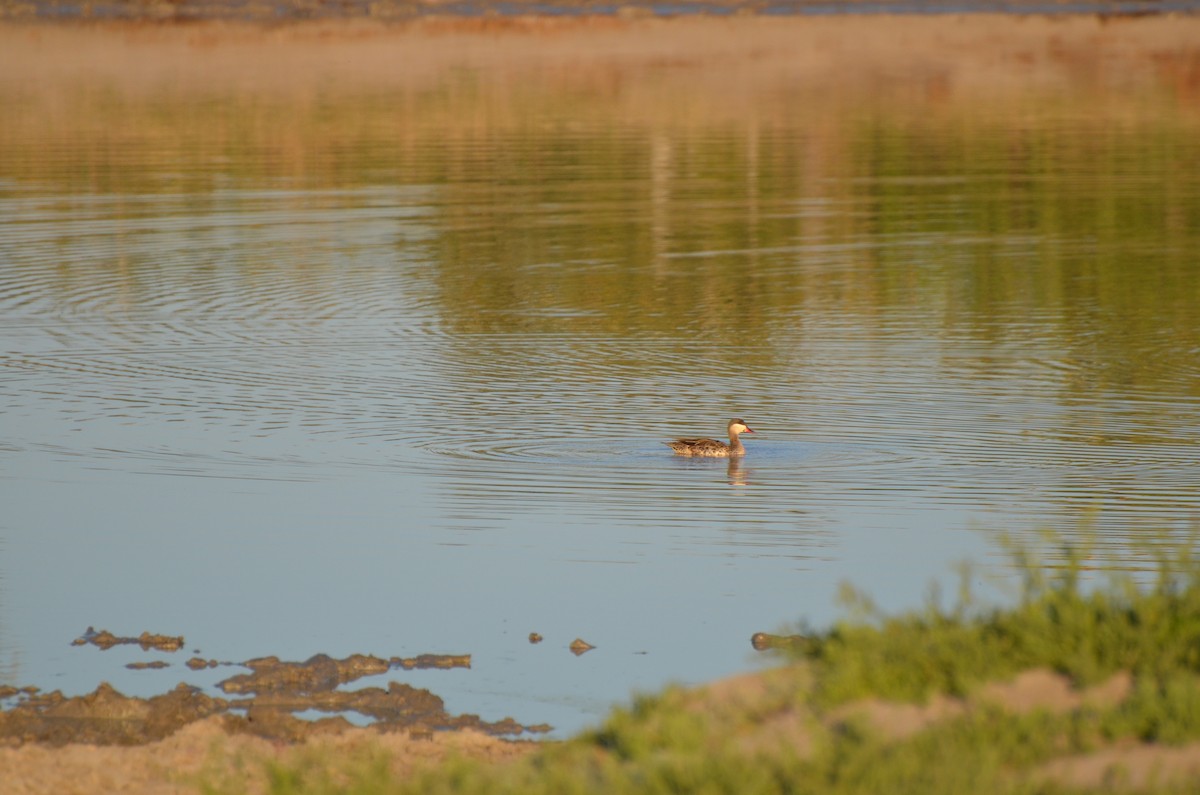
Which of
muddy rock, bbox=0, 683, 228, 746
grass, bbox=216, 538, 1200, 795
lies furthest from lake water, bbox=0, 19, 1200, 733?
grass, bbox=216, 538, 1200, 795

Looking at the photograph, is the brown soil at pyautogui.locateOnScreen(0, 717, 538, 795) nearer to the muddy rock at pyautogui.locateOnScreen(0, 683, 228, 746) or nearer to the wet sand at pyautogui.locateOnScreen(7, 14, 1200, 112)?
the muddy rock at pyautogui.locateOnScreen(0, 683, 228, 746)

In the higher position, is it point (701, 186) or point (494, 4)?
point (494, 4)

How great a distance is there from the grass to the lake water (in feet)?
7.15

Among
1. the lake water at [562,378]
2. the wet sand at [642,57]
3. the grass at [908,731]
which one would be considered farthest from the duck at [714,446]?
the wet sand at [642,57]

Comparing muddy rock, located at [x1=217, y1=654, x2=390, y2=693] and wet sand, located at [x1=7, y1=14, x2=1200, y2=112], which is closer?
muddy rock, located at [x1=217, y1=654, x2=390, y2=693]

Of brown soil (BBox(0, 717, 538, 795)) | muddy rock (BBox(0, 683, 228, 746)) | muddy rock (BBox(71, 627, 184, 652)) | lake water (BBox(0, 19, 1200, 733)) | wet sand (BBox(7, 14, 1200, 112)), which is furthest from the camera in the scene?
wet sand (BBox(7, 14, 1200, 112))

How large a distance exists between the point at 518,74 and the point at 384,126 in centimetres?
1332

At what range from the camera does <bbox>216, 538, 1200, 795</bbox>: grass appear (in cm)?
706

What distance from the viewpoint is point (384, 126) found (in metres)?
46.0

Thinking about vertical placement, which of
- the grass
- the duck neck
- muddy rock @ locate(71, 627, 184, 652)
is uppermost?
the grass

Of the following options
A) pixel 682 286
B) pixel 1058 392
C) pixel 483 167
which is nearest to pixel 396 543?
pixel 1058 392

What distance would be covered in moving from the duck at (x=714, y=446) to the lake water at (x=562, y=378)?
136 millimetres

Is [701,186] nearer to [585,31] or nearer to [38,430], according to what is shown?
[38,430]

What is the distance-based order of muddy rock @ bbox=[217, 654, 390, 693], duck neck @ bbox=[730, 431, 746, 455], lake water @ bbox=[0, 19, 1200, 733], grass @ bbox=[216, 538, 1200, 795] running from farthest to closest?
duck neck @ bbox=[730, 431, 746, 455] → lake water @ bbox=[0, 19, 1200, 733] → muddy rock @ bbox=[217, 654, 390, 693] → grass @ bbox=[216, 538, 1200, 795]
